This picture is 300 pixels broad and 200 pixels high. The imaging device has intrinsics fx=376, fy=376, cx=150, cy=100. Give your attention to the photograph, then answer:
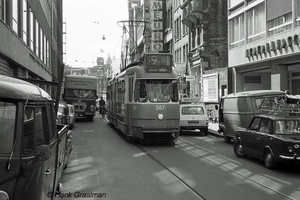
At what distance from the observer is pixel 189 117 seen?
1895cm

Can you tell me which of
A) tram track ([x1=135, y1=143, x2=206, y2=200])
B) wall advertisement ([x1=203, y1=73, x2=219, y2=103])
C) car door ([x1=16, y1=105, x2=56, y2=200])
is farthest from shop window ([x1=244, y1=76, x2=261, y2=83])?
car door ([x1=16, y1=105, x2=56, y2=200])

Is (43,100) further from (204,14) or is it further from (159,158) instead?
(204,14)

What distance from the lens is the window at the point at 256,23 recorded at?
21.9m

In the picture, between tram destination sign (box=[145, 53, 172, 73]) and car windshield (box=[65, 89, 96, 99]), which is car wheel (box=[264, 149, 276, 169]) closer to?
tram destination sign (box=[145, 53, 172, 73])

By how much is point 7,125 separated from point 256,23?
70.1ft

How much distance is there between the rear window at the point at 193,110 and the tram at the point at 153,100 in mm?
4653

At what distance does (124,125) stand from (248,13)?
42.0ft

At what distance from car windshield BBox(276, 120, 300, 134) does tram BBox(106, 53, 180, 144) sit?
4.94 m

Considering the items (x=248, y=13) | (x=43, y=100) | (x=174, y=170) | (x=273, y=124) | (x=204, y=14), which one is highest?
(x=204, y=14)

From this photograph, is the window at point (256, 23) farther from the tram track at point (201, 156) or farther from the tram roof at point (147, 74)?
the tram track at point (201, 156)

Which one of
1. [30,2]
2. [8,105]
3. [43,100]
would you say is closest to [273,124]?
[43,100]

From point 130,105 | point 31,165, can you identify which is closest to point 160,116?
point 130,105

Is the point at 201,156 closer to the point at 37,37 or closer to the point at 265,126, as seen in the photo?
the point at 265,126

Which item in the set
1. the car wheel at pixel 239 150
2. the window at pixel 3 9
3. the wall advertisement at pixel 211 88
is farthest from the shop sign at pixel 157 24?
the car wheel at pixel 239 150
